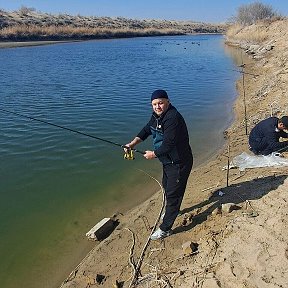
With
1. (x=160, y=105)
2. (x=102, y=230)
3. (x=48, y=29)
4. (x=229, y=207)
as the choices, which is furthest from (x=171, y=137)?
(x=48, y=29)

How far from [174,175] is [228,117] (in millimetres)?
8912

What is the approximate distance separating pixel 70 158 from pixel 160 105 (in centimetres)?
553

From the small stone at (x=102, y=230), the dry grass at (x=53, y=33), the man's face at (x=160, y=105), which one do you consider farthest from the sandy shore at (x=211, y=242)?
the dry grass at (x=53, y=33)

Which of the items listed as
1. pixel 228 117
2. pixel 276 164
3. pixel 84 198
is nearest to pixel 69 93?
pixel 228 117

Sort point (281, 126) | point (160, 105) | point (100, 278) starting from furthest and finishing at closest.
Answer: point (281, 126) < point (100, 278) < point (160, 105)

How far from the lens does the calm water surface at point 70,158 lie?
6477 millimetres

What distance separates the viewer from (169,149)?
16.7ft

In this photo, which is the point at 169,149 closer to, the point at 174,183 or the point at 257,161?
the point at 174,183

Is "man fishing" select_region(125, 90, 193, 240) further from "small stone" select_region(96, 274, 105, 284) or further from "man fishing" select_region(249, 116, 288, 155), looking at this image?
"man fishing" select_region(249, 116, 288, 155)

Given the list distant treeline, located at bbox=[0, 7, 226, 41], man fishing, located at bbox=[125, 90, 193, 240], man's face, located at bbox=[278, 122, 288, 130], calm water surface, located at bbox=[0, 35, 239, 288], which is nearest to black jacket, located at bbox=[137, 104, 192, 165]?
man fishing, located at bbox=[125, 90, 193, 240]

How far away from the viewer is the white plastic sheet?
770 cm

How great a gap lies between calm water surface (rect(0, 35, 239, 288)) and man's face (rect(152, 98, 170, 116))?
2841mm

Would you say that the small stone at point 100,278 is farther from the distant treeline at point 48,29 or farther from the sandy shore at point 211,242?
the distant treeline at point 48,29

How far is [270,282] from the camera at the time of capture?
13.8 feet
